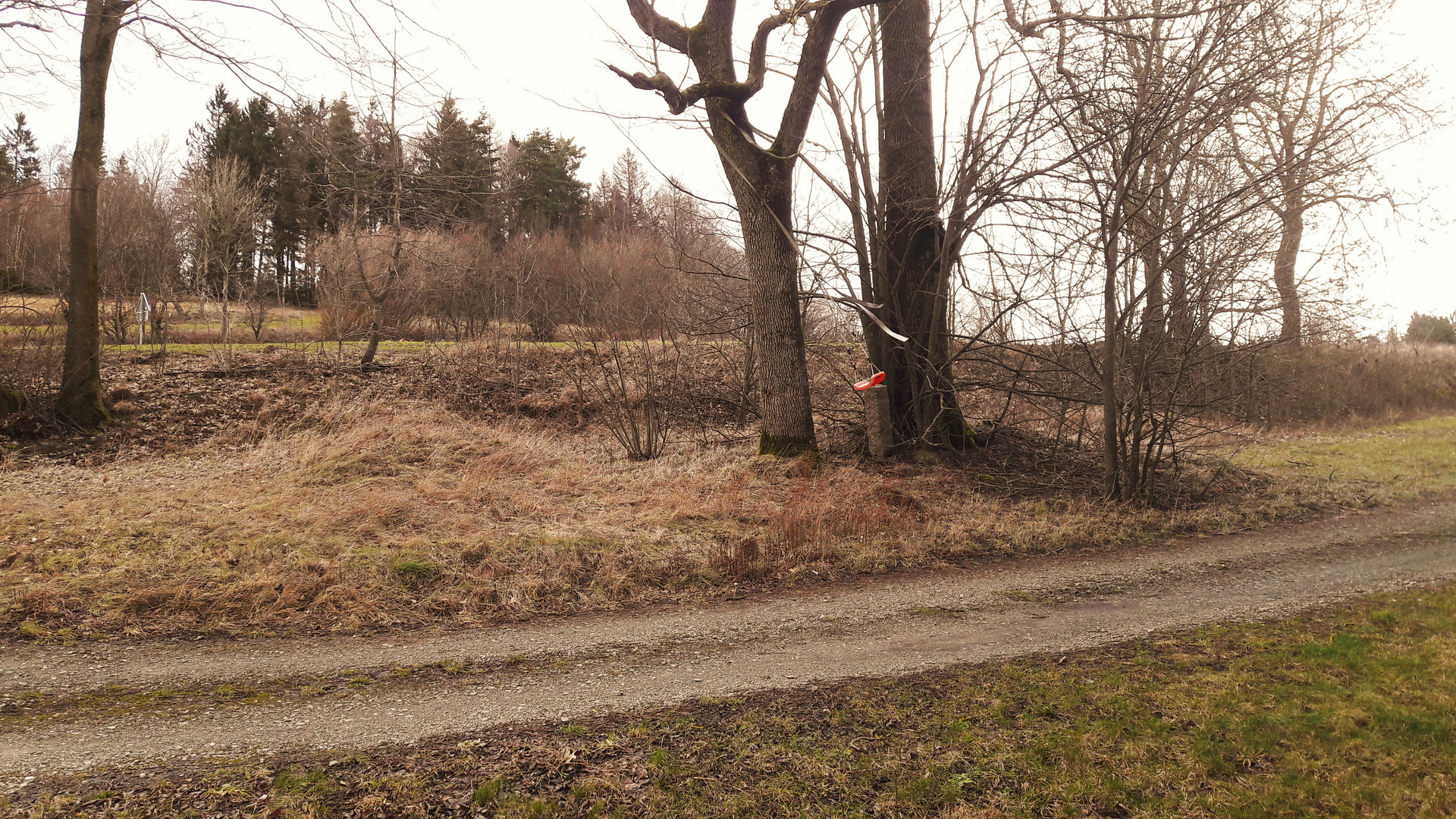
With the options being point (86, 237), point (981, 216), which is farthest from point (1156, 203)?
point (86, 237)

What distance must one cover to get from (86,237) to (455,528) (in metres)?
8.98

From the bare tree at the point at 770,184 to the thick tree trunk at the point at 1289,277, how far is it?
19.3 ft

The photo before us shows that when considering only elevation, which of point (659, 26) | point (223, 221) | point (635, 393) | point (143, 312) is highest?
point (659, 26)

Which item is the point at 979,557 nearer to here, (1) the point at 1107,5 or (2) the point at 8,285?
(1) the point at 1107,5

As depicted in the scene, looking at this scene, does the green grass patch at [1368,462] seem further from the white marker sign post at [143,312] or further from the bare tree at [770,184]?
the white marker sign post at [143,312]

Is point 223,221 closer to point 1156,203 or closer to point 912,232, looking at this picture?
point 912,232

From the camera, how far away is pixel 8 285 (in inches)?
608

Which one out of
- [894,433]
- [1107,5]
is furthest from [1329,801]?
[1107,5]

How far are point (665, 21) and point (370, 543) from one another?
801 centimetres

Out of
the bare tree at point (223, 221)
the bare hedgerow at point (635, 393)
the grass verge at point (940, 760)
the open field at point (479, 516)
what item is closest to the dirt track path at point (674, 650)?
the grass verge at point (940, 760)

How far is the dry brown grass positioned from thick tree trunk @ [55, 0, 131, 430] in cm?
194

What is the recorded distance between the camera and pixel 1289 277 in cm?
1081

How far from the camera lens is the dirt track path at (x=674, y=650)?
4.02 meters

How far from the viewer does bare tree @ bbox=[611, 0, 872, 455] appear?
10.4 meters
